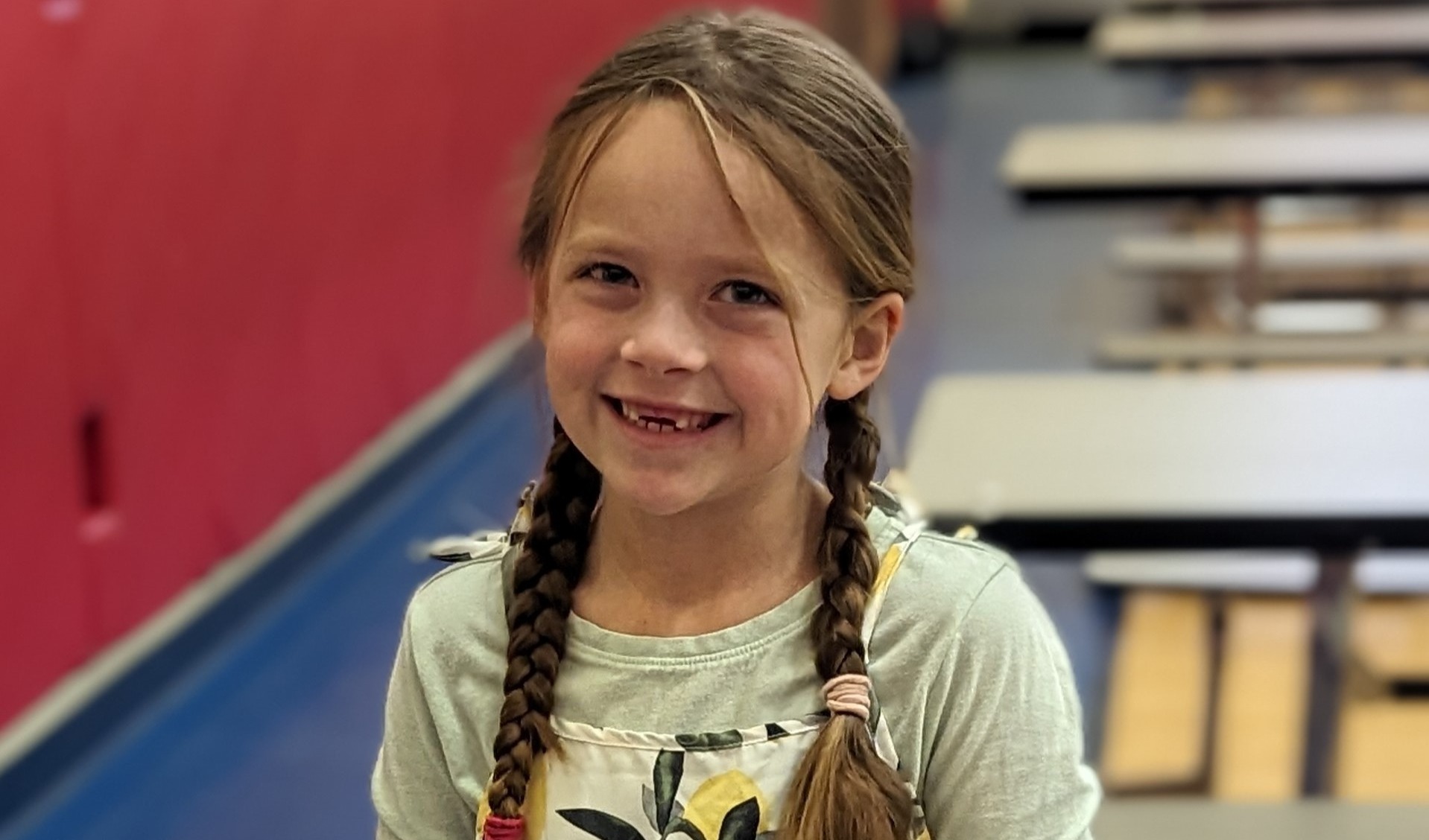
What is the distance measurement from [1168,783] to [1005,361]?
7.53ft

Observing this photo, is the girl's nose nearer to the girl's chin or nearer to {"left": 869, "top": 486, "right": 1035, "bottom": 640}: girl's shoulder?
the girl's chin

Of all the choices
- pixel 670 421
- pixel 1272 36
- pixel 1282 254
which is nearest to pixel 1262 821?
pixel 670 421

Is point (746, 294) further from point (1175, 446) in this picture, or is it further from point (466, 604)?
point (1175, 446)

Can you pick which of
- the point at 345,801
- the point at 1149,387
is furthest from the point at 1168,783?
the point at 345,801

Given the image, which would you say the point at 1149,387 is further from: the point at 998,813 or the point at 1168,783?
the point at 998,813

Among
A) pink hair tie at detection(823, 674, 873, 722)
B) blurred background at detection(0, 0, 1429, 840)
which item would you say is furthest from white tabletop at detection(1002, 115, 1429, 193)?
pink hair tie at detection(823, 674, 873, 722)

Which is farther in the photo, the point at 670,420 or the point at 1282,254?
the point at 1282,254

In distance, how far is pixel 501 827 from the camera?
109cm

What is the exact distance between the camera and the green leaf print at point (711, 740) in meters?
1.09

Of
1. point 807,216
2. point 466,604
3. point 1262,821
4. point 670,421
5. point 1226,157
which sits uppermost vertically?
point 1226,157

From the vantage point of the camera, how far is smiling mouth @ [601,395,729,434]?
3.41 feet

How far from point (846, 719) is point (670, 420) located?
8.2 inches

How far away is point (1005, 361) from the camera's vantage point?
195 inches

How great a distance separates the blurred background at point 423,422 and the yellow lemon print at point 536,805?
264mm
